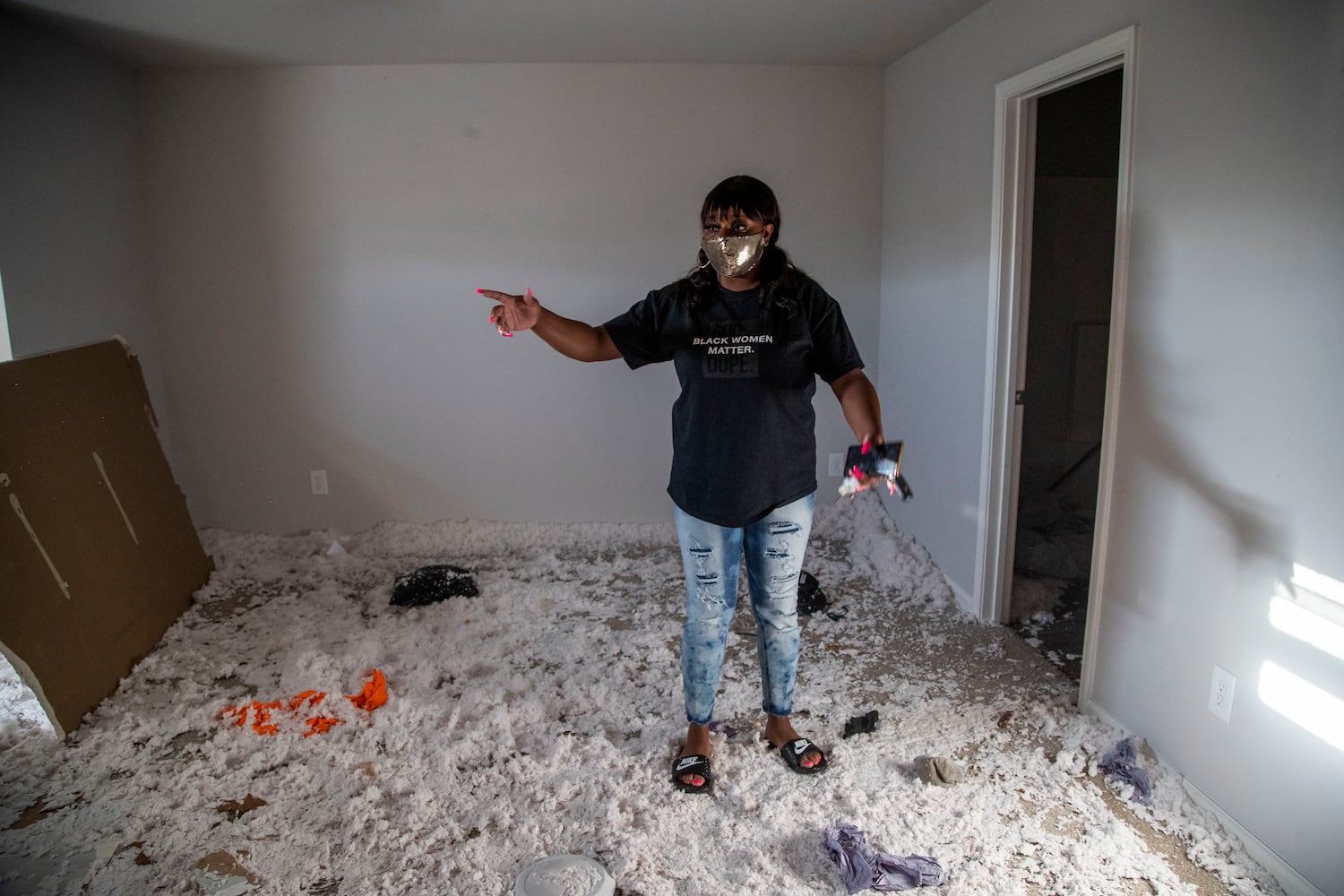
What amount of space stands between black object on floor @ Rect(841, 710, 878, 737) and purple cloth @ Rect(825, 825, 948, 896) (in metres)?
0.48

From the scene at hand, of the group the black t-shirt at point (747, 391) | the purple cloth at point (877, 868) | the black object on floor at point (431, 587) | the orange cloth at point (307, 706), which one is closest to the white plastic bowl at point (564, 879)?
the purple cloth at point (877, 868)

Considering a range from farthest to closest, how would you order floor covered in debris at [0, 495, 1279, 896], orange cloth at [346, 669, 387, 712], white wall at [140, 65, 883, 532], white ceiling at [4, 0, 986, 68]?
white wall at [140, 65, 883, 532] → white ceiling at [4, 0, 986, 68] → orange cloth at [346, 669, 387, 712] → floor covered in debris at [0, 495, 1279, 896]

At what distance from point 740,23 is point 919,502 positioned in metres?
1.99

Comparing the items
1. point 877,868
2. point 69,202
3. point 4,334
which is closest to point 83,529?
point 4,334

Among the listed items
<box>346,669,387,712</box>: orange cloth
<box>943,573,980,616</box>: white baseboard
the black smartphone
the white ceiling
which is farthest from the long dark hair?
<box>943,573,980,616</box>: white baseboard

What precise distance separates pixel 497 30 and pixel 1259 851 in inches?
127

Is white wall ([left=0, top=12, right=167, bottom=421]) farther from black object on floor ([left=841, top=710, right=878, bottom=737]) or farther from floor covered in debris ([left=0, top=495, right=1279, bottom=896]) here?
black object on floor ([left=841, top=710, right=878, bottom=737])

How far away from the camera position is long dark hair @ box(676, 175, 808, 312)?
1.91 meters

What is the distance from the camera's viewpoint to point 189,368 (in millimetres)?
3852

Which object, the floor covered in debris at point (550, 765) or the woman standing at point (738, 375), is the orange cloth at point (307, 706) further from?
the woman standing at point (738, 375)

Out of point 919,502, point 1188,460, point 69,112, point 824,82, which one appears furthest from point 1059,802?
point 69,112

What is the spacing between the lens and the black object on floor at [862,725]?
93.8 inches

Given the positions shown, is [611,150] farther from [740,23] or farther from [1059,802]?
[1059,802]

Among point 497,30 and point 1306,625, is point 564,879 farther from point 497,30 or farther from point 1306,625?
point 497,30
